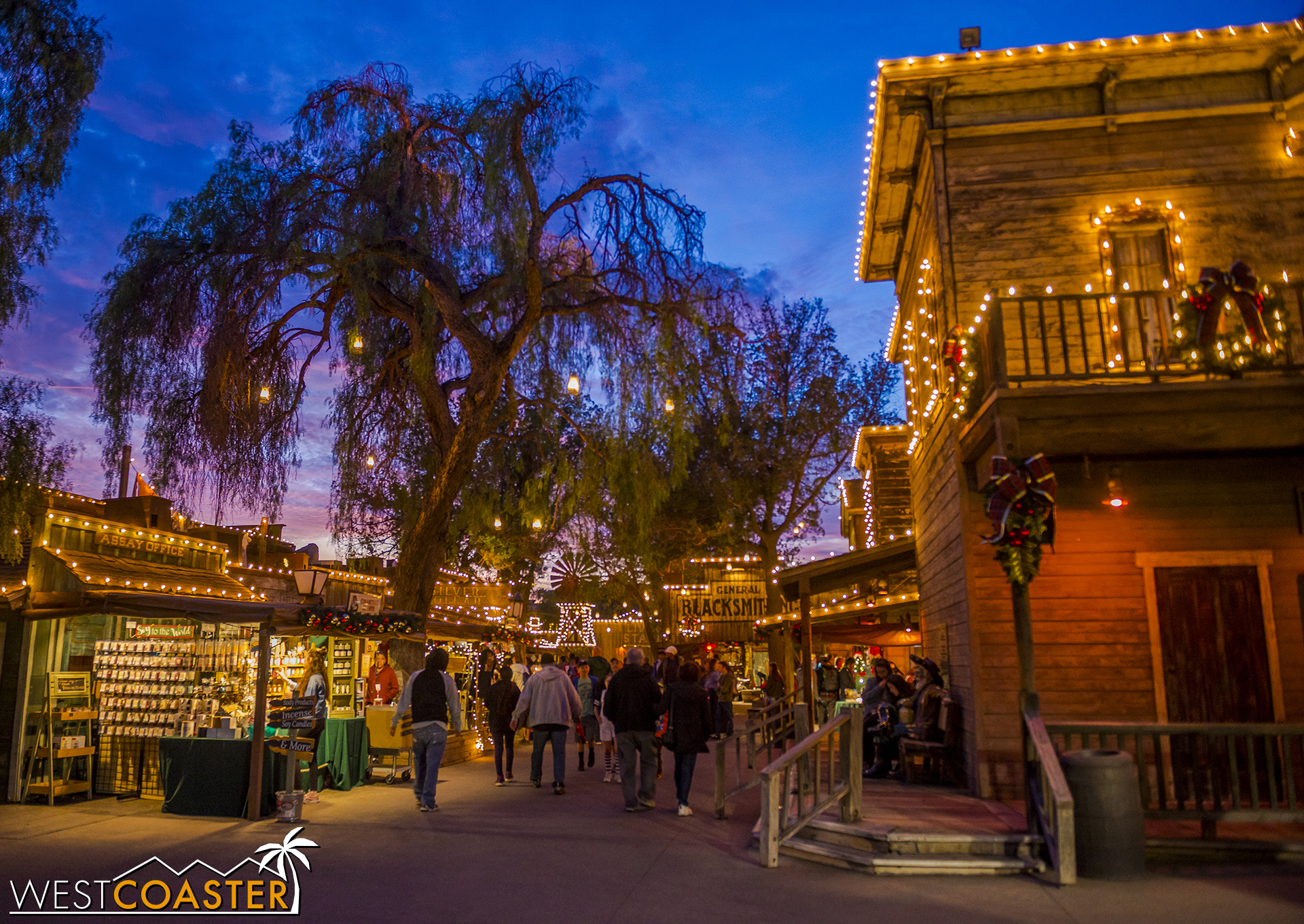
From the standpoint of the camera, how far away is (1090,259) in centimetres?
1059

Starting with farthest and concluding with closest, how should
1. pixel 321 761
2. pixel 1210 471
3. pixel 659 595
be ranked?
pixel 659 595, pixel 321 761, pixel 1210 471

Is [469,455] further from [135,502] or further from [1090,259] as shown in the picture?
[1090,259]

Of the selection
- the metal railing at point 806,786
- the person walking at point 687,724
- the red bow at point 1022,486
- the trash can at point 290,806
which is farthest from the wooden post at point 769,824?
the trash can at point 290,806

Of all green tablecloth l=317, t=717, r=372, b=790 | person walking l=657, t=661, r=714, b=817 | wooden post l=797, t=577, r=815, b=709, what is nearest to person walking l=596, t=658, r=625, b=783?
person walking l=657, t=661, r=714, b=817

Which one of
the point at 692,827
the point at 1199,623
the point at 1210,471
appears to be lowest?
the point at 692,827

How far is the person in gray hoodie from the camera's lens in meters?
11.9

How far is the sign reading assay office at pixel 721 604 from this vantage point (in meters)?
25.2

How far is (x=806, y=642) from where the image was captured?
615 inches

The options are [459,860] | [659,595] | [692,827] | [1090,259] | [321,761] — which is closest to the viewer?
[459,860]

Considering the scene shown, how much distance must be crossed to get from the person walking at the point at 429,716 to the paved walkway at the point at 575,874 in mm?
377

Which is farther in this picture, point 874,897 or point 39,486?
point 39,486

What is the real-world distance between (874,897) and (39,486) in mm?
9969

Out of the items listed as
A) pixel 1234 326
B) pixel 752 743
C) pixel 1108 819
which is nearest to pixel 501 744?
pixel 752 743

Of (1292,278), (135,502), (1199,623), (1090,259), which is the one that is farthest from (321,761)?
(1292,278)
